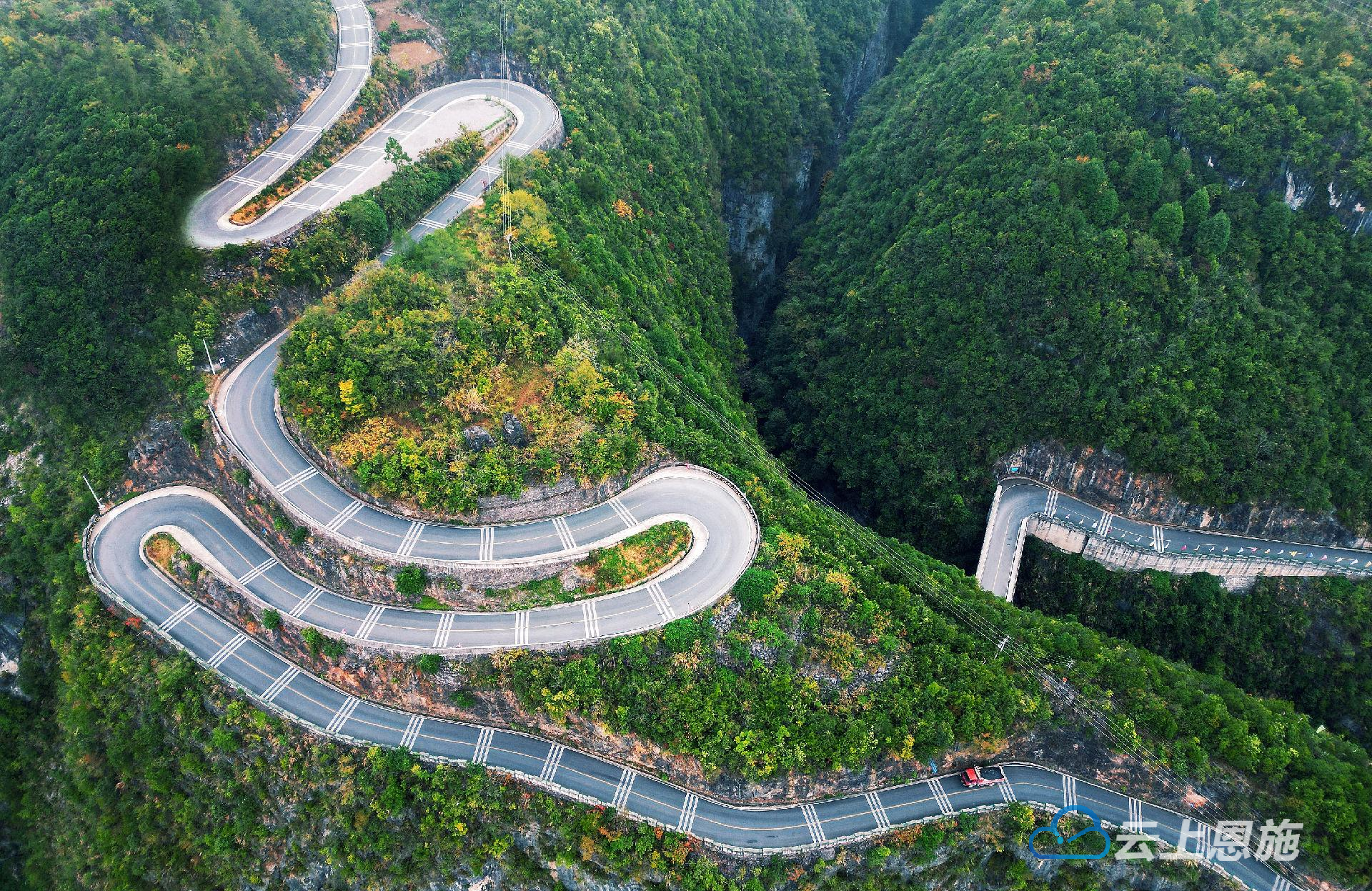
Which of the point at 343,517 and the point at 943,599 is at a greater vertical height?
the point at 943,599

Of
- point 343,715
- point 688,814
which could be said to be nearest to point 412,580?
point 343,715

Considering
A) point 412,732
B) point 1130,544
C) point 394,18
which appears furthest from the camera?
point 394,18

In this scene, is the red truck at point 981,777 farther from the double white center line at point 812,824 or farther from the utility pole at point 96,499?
the utility pole at point 96,499

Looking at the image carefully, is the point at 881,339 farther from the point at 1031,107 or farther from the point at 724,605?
the point at 724,605

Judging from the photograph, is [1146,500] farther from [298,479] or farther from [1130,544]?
[298,479]

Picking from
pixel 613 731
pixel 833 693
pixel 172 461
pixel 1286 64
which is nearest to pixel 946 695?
pixel 833 693

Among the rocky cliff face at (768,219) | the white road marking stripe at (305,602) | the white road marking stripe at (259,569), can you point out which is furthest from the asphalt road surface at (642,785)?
the rocky cliff face at (768,219)

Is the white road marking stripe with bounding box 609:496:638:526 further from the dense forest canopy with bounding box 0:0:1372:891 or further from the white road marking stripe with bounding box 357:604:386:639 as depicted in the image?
the white road marking stripe with bounding box 357:604:386:639
